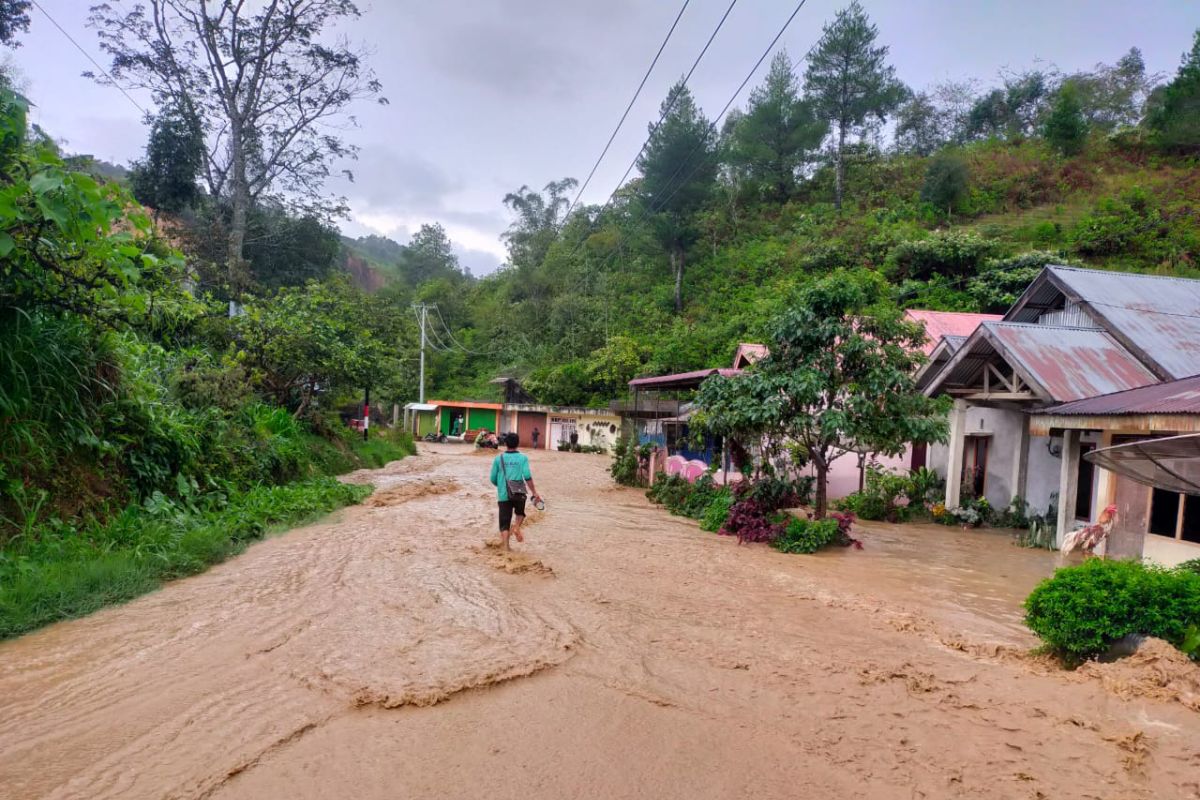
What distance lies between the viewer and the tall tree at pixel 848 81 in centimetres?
4106

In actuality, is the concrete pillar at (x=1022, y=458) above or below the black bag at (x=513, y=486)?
above

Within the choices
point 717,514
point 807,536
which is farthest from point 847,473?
point 807,536

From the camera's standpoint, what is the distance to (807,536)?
10953 millimetres

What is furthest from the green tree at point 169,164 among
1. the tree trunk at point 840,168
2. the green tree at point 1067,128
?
the green tree at point 1067,128

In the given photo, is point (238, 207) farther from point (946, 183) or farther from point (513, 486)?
point (946, 183)

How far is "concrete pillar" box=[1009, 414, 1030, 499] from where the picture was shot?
14094 mm

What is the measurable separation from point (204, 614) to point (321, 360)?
12.2 metres

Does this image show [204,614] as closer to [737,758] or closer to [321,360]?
[737,758]

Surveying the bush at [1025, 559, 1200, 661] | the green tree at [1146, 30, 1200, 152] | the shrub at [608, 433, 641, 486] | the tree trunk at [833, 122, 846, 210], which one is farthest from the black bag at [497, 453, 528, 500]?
the green tree at [1146, 30, 1200, 152]

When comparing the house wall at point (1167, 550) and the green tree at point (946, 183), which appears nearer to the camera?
the house wall at point (1167, 550)

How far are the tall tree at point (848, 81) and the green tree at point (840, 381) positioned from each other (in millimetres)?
34226

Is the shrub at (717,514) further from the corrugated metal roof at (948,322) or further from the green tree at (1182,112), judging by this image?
the green tree at (1182,112)

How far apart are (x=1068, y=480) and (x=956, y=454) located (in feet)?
10.6

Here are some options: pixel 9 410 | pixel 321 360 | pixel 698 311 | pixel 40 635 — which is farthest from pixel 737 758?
pixel 698 311
